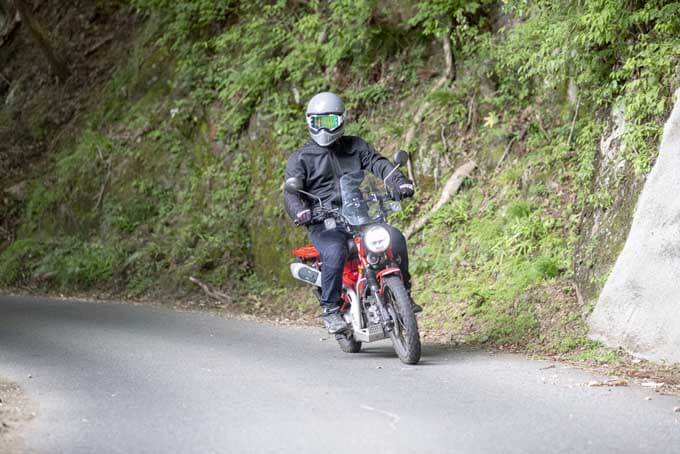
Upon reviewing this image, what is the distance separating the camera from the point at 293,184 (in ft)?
30.9

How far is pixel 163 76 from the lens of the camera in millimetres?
21391

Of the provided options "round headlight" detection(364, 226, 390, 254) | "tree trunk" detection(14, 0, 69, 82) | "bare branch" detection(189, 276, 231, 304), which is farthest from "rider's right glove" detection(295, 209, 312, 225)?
"tree trunk" detection(14, 0, 69, 82)

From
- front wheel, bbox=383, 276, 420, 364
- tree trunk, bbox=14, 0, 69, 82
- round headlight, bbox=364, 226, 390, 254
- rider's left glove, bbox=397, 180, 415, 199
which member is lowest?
front wheel, bbox=383, 276, 420, 364

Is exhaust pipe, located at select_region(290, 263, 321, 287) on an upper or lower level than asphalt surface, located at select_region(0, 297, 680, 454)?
upper

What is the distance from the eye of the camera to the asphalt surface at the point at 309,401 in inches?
241

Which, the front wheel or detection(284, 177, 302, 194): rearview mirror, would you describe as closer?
the front wheel

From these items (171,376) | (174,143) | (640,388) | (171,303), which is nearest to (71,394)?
(171,376)

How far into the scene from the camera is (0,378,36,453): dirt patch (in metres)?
6.23

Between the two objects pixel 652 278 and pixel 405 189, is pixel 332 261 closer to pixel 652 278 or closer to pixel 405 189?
pixel 405 189

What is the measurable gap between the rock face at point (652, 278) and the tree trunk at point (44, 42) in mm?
17066

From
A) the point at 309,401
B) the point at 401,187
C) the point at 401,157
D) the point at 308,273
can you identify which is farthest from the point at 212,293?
the point at 309,401

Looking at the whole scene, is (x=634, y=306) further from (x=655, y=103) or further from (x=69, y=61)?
(x=69, y=61)

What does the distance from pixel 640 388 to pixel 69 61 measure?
21.1m

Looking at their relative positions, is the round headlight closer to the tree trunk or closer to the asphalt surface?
the asphalt surface
